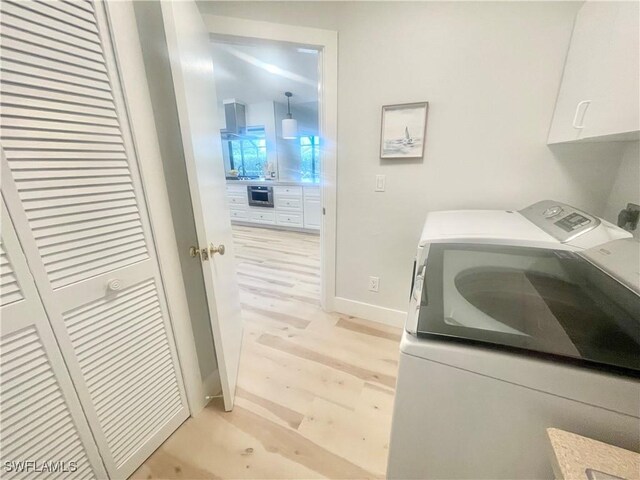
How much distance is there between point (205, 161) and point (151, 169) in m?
0.23

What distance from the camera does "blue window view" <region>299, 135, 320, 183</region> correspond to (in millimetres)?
5504

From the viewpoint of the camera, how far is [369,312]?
2.09 meters

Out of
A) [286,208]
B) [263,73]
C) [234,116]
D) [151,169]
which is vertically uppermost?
[263,73]

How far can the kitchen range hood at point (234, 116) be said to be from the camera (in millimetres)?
5113

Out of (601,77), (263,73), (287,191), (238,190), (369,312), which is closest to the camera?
(601,77)

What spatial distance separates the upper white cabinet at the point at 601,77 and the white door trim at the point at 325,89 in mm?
1206

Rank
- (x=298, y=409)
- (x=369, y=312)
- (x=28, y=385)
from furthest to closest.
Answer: (x=369, y=312) → (x=298, y=409) → (x=28, y=385)

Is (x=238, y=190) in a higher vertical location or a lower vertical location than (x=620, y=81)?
lower

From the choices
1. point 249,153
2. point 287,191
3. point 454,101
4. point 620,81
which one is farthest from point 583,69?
point 249,153

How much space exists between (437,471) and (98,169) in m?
1.40

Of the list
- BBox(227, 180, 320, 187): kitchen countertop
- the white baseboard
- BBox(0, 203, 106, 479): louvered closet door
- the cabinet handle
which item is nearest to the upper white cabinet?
the cabinet handle

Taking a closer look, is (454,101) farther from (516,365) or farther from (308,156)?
(308,156)

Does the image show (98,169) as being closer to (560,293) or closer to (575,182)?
(560,293)

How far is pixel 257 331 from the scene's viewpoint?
2.00 meters
